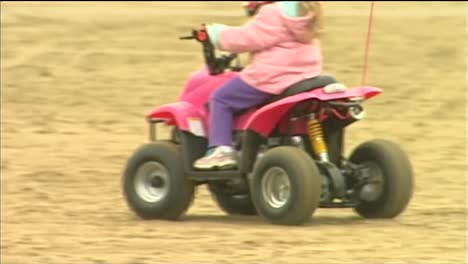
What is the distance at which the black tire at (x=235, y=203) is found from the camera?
978cm

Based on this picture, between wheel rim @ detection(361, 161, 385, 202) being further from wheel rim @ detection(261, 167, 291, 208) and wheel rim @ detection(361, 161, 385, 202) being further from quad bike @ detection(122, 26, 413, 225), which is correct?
wheel rim @ detection(261, 167, 291, 208)

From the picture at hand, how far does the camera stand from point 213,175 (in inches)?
363

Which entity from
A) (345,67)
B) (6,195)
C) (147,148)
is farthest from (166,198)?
(345,67)

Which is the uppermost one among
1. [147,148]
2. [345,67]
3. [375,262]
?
[345,67]

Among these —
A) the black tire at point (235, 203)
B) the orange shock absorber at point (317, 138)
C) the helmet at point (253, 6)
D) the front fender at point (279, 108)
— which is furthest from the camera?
the black tire at point (235, 203)

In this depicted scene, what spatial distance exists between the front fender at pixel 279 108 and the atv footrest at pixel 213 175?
313mm

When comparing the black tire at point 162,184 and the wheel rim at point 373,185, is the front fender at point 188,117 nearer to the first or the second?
the black tire at point 162,184

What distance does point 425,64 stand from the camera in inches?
669

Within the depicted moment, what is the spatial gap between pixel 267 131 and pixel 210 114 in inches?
18.6

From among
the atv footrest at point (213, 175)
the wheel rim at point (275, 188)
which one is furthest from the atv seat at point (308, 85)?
the atv footrest at point (213, 175)

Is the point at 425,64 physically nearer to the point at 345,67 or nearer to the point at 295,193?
the point at 345,67

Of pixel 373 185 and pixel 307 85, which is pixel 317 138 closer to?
pixel 307 85

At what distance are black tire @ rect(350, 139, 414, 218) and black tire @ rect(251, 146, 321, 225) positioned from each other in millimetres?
636

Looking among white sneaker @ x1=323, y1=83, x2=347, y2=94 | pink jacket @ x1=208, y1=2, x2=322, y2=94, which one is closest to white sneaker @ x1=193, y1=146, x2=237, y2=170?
pink jacket @ x1=208, y1=2, x2=322, y2=94
